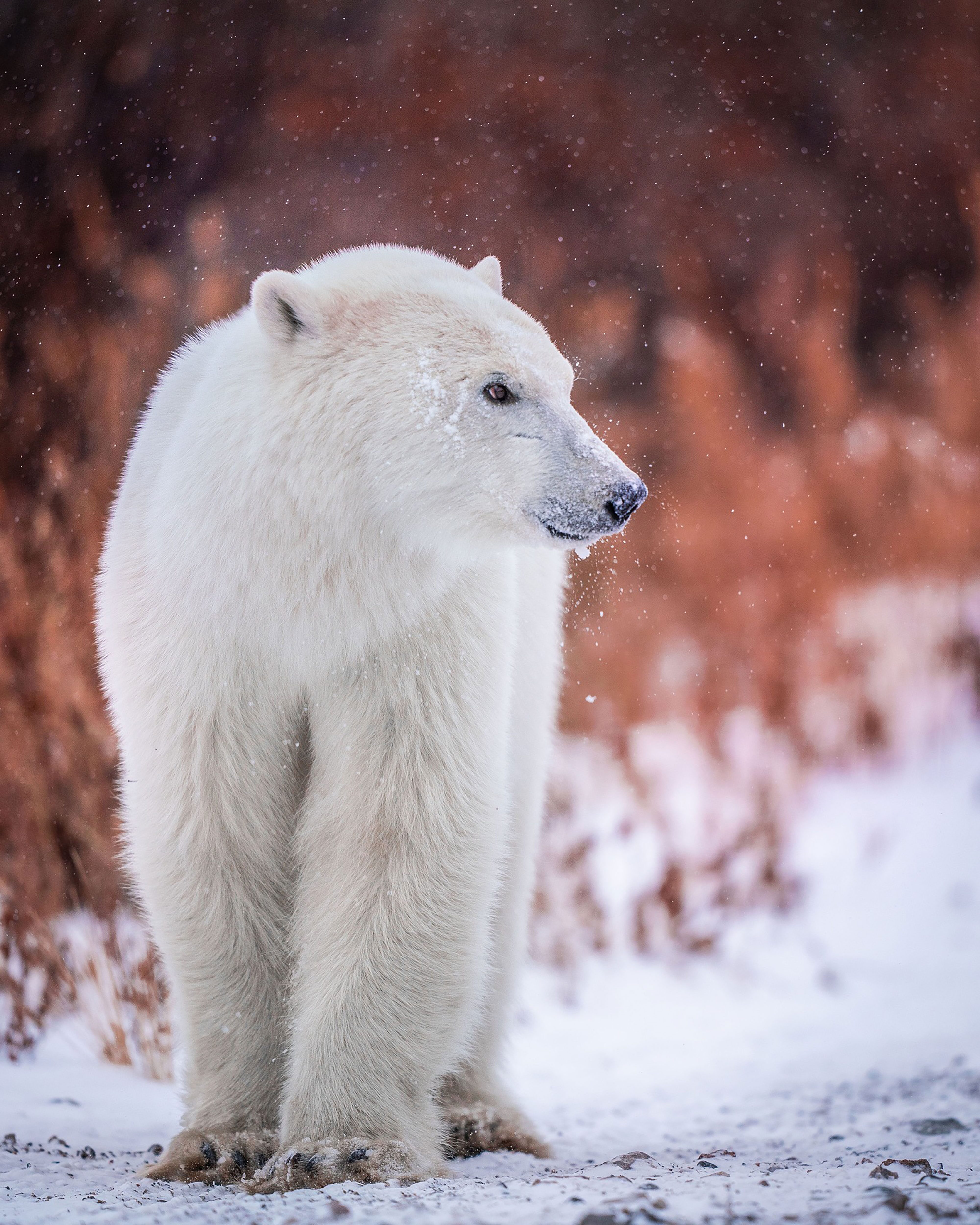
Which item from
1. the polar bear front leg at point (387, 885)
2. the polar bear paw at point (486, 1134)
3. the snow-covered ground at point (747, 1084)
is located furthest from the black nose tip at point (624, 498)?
the polar bear paw at point (486, 1134)

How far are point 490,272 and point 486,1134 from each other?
5.52ft

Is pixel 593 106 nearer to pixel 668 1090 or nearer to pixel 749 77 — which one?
pixel 749 77

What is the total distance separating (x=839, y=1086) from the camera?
2867 millimetres

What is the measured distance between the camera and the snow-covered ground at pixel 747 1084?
149cm

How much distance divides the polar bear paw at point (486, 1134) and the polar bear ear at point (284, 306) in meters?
1.48

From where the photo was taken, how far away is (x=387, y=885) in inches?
73.1

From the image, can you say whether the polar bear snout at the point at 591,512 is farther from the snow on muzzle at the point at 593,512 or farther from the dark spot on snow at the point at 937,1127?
the dark spot on snow at the point at 937,1127

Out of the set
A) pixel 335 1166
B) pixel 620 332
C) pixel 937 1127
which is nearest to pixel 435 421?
pixel 335 1166

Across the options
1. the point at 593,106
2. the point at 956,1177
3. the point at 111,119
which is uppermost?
the point at 593,106

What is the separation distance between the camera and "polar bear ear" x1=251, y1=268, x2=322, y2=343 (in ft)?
5.82

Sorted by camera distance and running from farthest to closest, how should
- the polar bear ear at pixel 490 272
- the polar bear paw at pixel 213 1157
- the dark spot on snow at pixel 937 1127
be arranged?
the dark spot on snow at pixel 937 1127
the polar bear ear at pixel 490 272
the polar bear paw at pixel 213 1157

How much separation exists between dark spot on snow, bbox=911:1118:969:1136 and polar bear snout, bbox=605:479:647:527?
1445 millimetres

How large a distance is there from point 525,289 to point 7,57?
1.56 m

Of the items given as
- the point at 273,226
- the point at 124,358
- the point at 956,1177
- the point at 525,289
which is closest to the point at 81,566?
the point at 124,358
